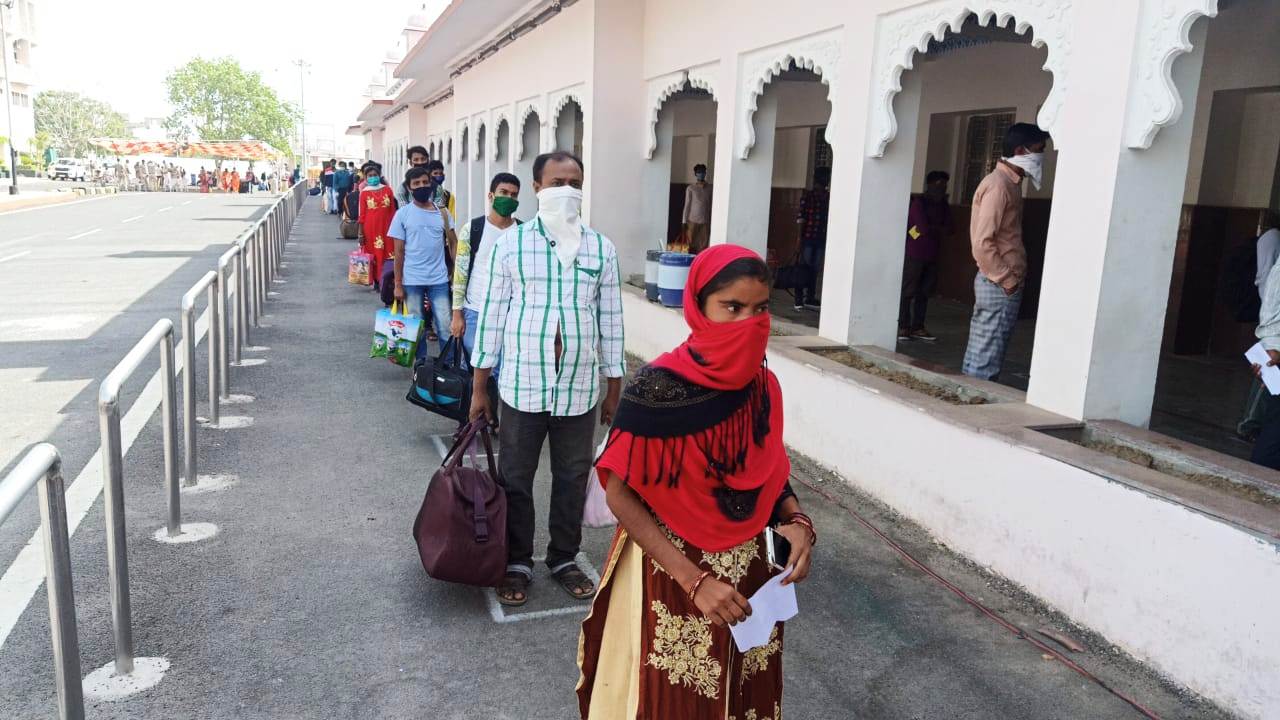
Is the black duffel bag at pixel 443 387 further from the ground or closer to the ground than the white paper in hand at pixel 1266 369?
closer to the ground

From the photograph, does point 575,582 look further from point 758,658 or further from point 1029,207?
point 1029,207

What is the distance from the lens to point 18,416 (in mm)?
6336

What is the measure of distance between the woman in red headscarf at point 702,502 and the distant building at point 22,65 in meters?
79.7

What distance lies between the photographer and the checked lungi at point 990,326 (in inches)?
222

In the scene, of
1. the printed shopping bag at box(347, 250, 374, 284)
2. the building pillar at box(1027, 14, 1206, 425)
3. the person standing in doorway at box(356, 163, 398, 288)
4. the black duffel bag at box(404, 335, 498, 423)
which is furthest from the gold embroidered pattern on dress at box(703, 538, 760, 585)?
the printed shopping bag at box(347, 250, 374, 284)

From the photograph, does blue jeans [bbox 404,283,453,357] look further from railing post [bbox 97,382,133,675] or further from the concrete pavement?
railing post [bbox 97,382,133,675]

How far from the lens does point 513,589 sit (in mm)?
3809

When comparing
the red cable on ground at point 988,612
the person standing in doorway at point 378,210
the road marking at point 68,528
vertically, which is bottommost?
the road marking at point 68,528

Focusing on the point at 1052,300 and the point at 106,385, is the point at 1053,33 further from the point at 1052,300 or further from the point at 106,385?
the point at 106,385

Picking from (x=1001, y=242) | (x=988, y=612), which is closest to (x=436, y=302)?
(x=1001, y=242)

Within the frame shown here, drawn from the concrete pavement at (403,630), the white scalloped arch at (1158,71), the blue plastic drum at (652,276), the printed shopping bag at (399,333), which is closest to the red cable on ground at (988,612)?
the concrete pavement at (403,630)

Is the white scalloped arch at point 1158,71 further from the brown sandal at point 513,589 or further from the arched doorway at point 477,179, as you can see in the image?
the arched doorway at point 477,179

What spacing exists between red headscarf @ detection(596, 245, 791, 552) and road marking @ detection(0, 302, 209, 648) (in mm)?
1528

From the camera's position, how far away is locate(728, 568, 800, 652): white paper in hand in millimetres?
2102
